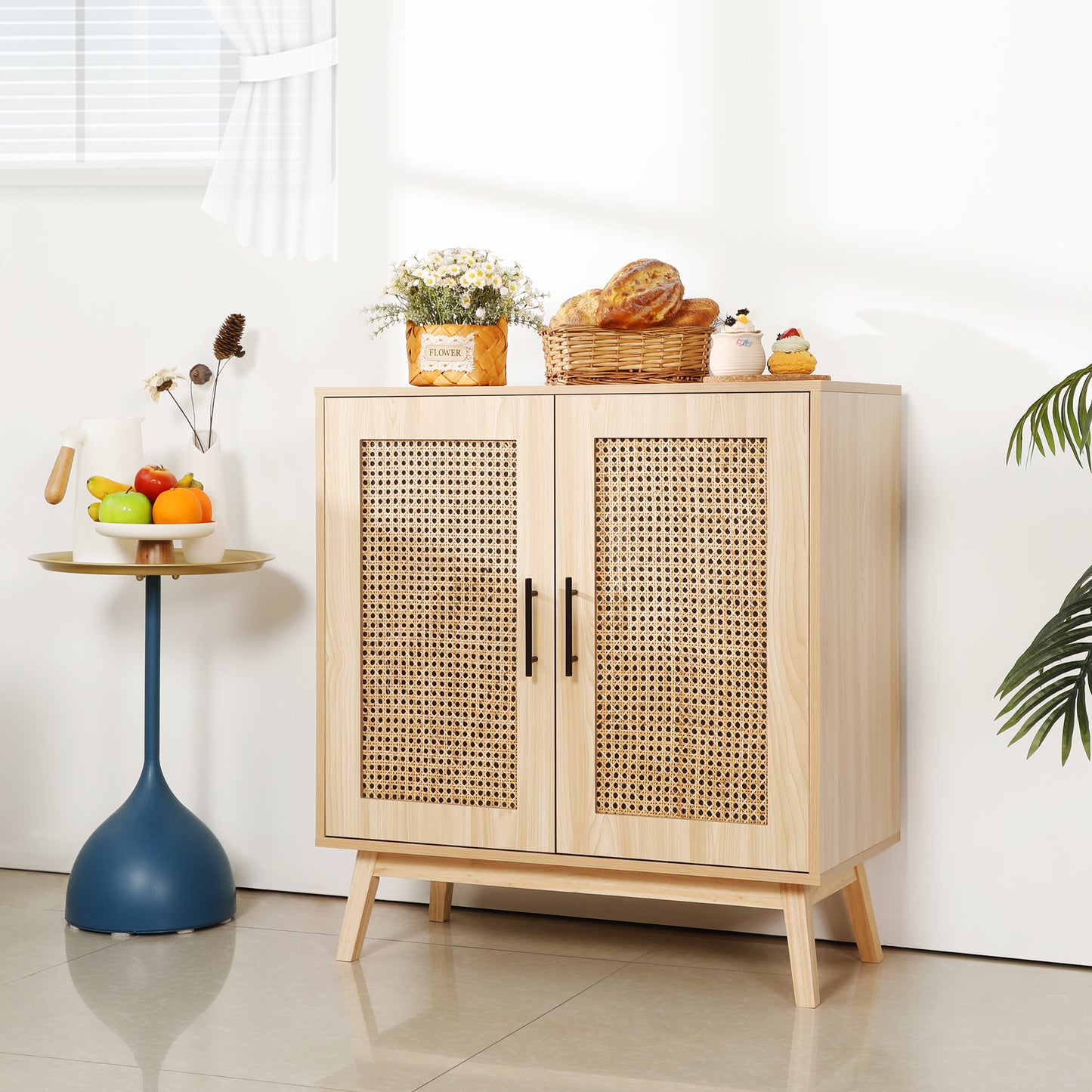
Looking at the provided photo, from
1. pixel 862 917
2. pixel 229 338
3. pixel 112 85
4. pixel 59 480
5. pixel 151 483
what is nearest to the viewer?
pixel 862 917

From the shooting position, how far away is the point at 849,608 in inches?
107

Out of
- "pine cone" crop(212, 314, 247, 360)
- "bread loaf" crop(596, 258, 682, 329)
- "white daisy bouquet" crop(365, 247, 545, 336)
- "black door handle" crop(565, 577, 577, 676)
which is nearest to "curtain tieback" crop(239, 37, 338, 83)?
"pine cone" crop(212, 314, 247, 360)

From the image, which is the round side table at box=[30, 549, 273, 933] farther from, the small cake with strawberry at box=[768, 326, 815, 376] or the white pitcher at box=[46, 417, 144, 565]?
the small cake with strawberry at box=[768, 326, 815, 376]

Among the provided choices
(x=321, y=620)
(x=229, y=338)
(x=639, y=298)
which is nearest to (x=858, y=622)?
(x=639, y=298)

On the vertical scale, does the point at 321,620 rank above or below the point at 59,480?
below

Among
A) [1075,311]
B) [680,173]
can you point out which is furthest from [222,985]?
[1075,311]

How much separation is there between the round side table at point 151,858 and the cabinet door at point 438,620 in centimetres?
34

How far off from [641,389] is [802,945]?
1.01m

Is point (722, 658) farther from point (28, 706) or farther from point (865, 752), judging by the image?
point (28, 706)

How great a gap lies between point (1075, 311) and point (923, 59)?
1.89 feet

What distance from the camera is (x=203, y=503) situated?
10.1 feet

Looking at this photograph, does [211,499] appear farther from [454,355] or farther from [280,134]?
[280,134]

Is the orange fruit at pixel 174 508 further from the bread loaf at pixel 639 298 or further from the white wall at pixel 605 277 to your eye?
the bread loaf at pixel 639 298

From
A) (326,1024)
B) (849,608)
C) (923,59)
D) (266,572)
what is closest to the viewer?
(326,1024)
